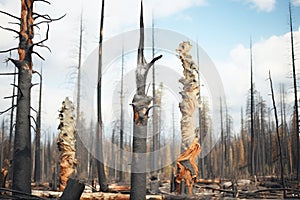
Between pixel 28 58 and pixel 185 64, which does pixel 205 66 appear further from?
pixel 28 58

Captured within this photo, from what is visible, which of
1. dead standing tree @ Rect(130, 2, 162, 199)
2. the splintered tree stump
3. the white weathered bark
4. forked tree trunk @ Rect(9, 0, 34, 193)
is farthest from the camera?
the white weathered bark

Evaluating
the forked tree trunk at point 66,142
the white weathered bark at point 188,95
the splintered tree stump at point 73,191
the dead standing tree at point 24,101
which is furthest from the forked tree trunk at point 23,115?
the forked tree trunk at point 66,142

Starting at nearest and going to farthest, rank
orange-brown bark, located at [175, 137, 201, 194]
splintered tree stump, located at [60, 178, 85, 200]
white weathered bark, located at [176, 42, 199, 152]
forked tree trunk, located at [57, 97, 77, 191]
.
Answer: splintered tree stump, located at [60, 178, 85, 200], orange-brown bark, located at [175, 137, 201, 194], white weathered bark, located at [176, 42, 199, 152], forked tree trunk, located at [57, 97, 77, 191]

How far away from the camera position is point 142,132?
852 centimetres

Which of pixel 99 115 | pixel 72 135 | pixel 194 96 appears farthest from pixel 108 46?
pixel 194 96

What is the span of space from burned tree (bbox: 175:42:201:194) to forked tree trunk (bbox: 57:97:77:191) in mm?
4868

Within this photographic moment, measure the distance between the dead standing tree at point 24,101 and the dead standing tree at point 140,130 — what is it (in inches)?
91.8

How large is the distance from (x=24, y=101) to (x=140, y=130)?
275cm

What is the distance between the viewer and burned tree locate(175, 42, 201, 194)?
11.5 meters

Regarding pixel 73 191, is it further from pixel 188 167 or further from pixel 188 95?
pixel 188 95

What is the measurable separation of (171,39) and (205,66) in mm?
1671

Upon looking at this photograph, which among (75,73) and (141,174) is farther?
(75,73)

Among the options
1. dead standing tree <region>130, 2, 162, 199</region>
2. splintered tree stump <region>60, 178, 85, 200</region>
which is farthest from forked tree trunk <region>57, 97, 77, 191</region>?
splintered tree stump <region>60, 178, 85, 200</region>

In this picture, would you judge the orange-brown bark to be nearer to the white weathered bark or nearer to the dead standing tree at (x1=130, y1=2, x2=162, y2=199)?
the white weathered bark
